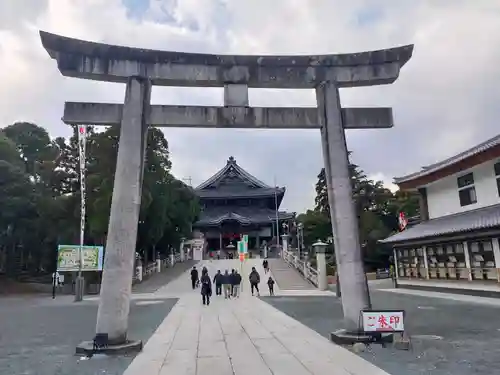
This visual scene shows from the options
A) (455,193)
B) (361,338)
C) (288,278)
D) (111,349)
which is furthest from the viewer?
(288,278)

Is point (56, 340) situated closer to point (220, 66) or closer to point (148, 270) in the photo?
point (220, 66)

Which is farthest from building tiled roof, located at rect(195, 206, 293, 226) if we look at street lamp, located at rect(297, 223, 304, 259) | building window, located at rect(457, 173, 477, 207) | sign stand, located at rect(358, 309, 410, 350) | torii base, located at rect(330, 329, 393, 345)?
sign stand, located at rect(358, 309, 410, 350)

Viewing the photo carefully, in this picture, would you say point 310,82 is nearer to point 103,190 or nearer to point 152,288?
point 103,190

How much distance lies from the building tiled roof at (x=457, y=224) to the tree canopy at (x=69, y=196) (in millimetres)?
17230

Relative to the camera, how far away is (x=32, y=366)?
7465 mm

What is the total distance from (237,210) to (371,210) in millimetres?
17864

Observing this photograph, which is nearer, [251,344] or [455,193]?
[251,344]

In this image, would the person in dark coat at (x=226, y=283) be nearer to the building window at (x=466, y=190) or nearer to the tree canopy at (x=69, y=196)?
the tree canopy at (x=69, y=196)

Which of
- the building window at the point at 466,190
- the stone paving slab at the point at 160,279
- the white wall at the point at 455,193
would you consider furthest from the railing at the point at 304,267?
the building window at the point at 466,190

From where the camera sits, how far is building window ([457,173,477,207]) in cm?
2494

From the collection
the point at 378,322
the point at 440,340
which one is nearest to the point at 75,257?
the point at 378,322

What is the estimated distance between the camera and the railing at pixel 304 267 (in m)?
29.6

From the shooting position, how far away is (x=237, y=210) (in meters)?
57.1

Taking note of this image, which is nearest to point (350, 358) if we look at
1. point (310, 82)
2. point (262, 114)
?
point (262, 114)
